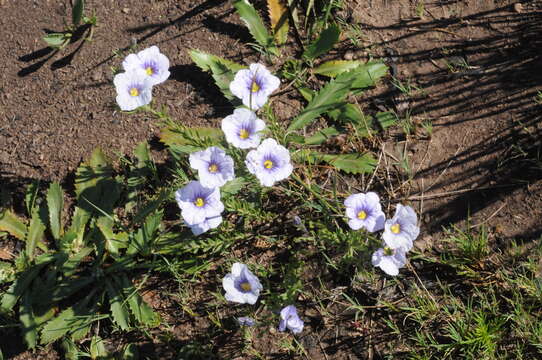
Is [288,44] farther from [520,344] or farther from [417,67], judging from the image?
[520,344]

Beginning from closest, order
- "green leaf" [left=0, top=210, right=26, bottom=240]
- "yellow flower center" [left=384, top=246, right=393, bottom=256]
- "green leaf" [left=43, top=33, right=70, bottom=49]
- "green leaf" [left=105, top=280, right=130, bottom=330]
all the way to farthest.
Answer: "yellow flower center" [left=384, top=246, right=393, bottom=256] < "green leaf" [left=105, top=280, right=130, bottom=330] < "green leaf" [left=0, top=210, right=26, bottom=240] < "green leaf" [left=43, top=33, right=70, bottom=49]

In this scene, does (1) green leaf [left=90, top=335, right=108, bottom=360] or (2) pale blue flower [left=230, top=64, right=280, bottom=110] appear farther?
(1) green leaf [left=90, top=335, right=108, bottom=360]

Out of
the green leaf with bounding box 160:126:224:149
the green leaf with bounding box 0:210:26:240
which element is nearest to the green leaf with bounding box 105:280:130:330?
the green leaf with bounding box 0:210:26:240

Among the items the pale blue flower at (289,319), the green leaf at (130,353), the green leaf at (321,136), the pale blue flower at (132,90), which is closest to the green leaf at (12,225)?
the green leaf at (130,353)

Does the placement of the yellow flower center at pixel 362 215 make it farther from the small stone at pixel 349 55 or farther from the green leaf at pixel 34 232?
the green leaf at pixel 34 232

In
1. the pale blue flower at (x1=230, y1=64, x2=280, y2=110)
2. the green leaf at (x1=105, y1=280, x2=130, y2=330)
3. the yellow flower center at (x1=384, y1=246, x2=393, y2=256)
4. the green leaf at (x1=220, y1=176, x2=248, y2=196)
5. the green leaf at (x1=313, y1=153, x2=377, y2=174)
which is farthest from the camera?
the green leaf at (x1=313, y1=153, x2=377, y2=174)

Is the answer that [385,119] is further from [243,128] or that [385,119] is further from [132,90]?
[132,90]

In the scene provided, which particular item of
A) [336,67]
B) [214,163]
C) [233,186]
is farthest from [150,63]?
[336,67]

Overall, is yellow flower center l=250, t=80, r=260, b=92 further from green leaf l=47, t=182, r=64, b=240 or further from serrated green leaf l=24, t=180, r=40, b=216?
serrated green leaf l=24, t=180, r=40, b=216
